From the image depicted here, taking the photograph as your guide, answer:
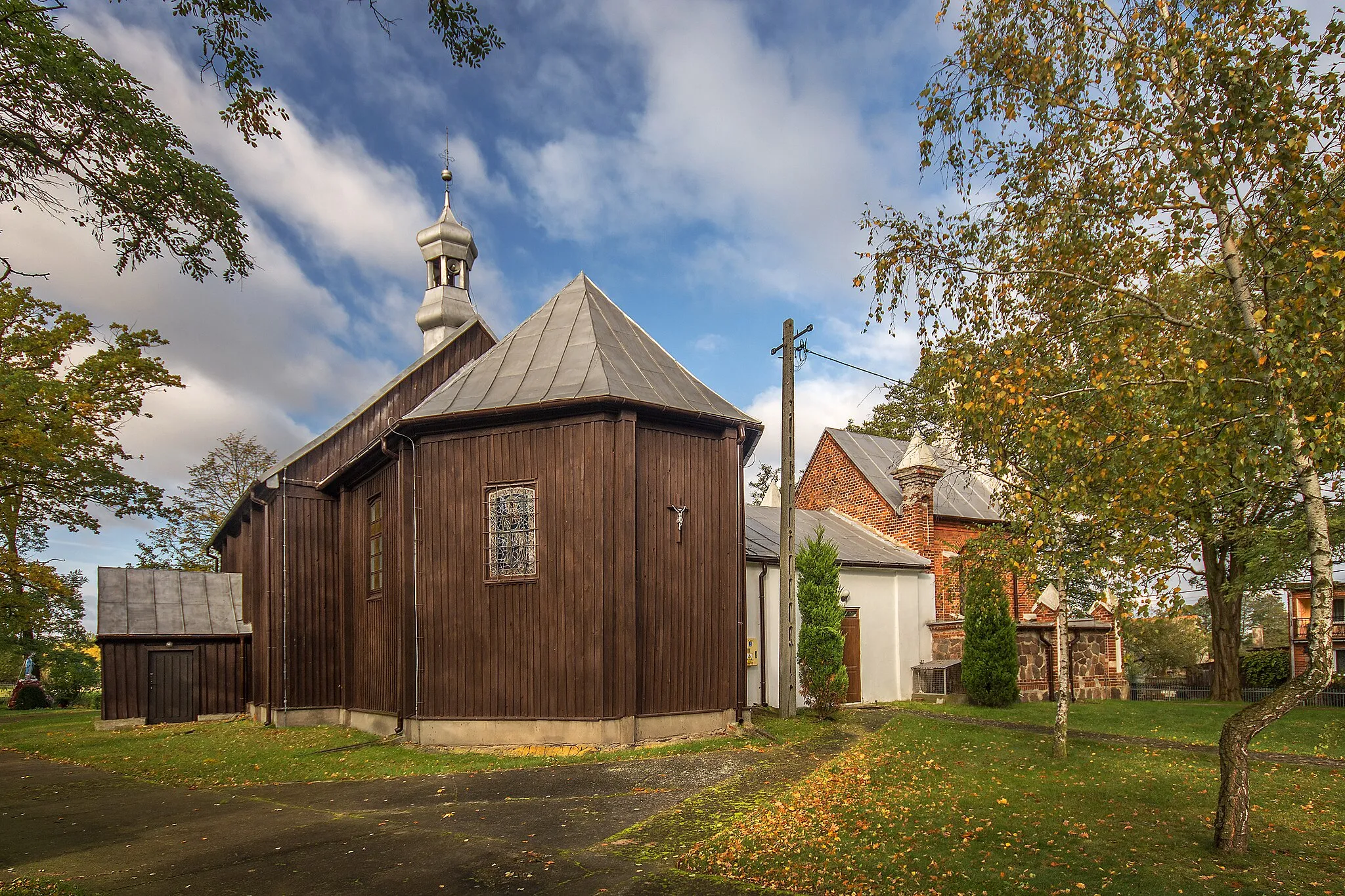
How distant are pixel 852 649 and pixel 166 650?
1595 centimetres

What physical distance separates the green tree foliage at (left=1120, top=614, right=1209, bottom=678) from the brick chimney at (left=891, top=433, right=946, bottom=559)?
2523 cm

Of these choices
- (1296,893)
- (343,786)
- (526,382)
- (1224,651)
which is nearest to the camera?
(1296,893)

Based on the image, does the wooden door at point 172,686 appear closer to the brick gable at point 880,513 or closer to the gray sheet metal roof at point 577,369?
the gray sheet metal roof at point 577,369

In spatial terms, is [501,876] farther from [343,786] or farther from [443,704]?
[443,704]

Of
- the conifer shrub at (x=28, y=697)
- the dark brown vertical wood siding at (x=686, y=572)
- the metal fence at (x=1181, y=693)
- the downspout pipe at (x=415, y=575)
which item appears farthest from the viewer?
the conifer shrub at (x=28, y=697)

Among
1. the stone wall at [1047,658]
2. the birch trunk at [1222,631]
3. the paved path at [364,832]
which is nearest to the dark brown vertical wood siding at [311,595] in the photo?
the paved path at [364,832]

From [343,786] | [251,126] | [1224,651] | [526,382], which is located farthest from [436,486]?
[1224,651]

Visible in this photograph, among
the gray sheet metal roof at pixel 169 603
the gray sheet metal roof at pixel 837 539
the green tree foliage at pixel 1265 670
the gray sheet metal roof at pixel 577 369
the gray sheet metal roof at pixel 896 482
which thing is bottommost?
the green tree foliage at pixel 1265 670

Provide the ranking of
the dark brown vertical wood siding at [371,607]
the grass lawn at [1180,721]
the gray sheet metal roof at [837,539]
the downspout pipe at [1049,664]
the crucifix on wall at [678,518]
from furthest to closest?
the downspout pipe at [1049,664] → the gray sheet metal roof at [837,539] → the dark brown vertical wood siding at [371,607] → the crucifix on wall at [678,518] → the grass lawn at [1180,721]

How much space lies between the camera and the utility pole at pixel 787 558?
13.7m

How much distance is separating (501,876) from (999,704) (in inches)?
521

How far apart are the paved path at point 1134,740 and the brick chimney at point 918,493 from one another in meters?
5.37

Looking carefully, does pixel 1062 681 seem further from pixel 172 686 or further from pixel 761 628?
pixel 172 686

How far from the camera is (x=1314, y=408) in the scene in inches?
219
